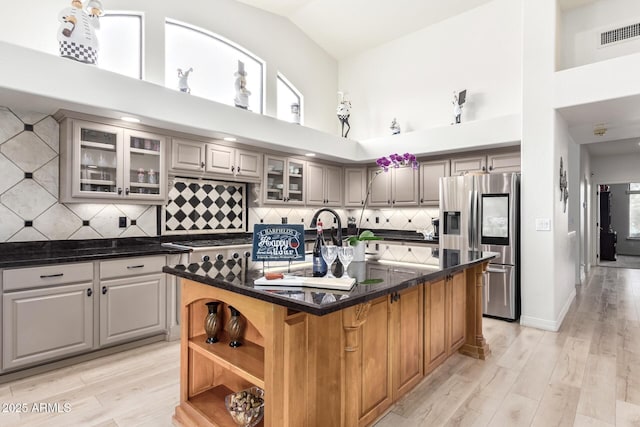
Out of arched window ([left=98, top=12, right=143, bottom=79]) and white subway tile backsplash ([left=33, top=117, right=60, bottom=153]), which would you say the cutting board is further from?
arched window ([left=98, top=12, right=143, bottom=79])

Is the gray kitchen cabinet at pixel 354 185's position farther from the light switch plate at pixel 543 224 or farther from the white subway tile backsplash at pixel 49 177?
the white subway tile backsplash at pixel 49 177

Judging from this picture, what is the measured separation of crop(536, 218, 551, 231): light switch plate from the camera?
3711 millimetres

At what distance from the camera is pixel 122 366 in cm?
277

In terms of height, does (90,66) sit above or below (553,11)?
below

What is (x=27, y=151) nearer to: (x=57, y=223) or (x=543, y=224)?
(x=57, y=223)

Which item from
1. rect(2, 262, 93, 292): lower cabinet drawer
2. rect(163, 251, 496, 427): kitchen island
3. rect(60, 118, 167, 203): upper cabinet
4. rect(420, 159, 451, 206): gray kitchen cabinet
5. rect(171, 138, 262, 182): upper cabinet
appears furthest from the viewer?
rect(420, 159, 451, 206): gray kitchen cabinet

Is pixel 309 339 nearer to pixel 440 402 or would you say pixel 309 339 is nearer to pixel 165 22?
pixel 440 402

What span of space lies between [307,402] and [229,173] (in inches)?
124

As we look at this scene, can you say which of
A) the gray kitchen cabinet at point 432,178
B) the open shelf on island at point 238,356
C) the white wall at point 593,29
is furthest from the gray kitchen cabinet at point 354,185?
the open shelf on island at point 238,356

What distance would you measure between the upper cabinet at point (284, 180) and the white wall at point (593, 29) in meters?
3.64

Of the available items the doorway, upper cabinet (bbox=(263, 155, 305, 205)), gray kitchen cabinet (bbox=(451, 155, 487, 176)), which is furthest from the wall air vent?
the doorway

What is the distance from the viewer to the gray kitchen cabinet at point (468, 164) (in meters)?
4.68

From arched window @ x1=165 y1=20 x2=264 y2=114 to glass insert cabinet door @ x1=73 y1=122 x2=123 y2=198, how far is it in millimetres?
1031

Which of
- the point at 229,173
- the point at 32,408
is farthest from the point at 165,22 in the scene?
the point at 32,408
